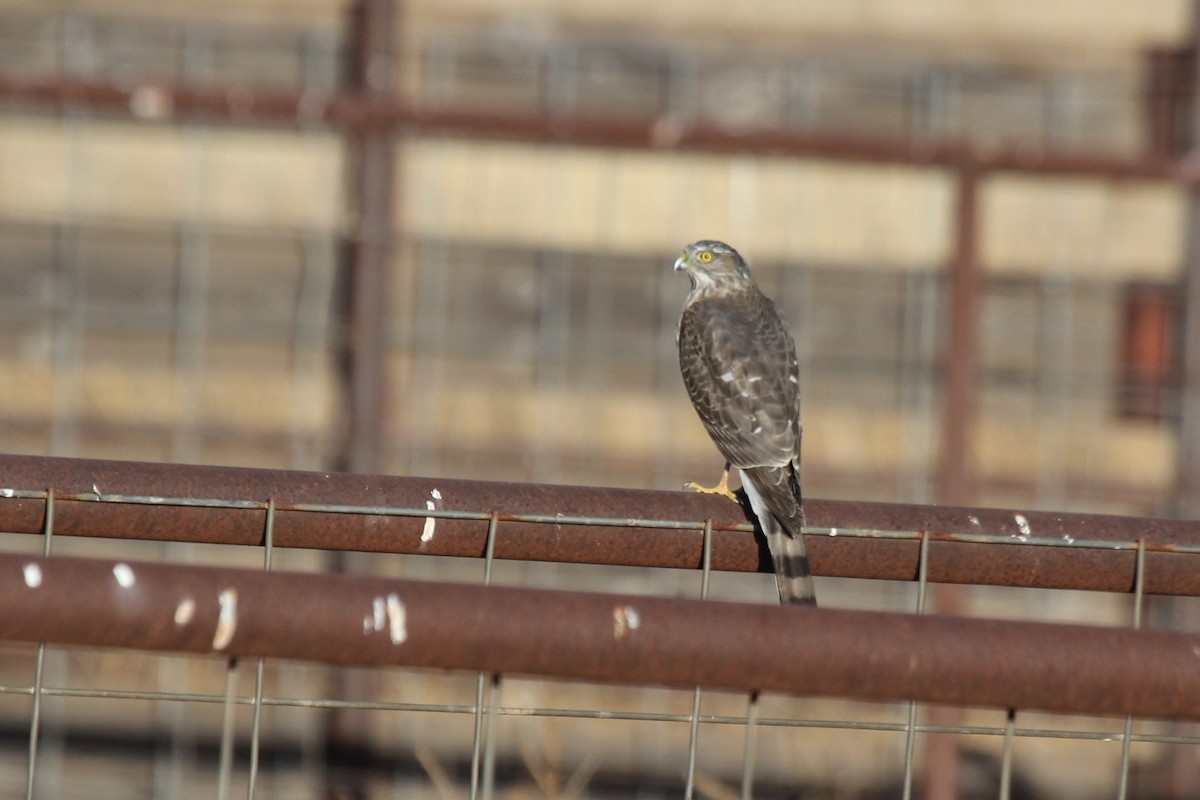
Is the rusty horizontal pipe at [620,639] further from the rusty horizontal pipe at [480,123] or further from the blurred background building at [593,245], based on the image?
the blurred background building at [593,245]

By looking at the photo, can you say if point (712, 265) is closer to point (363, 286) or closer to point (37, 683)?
point (363, 286)

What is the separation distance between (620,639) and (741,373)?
7.67 feet

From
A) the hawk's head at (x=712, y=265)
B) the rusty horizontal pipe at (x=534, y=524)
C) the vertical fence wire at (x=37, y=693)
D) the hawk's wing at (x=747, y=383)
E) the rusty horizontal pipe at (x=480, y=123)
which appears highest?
the rusty horizontal pipe at (x=480, y=123)

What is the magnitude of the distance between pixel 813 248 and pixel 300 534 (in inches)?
157

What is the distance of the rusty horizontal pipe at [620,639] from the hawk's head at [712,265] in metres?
2.94

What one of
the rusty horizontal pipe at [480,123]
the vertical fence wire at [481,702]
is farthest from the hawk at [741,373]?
the rusty horizontal pipe at [480,123]

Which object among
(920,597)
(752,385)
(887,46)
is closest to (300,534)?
(920,597)

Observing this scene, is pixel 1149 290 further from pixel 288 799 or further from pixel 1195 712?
pixel 1195 712

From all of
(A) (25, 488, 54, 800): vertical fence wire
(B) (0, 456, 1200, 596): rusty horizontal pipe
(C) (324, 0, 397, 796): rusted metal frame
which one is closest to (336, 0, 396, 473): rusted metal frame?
(C) (324, 0, 397, 796): rusted metal frame

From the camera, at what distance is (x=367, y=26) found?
5.73 m

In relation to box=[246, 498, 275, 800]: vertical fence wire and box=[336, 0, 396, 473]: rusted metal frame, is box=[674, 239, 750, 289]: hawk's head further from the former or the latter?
box=[246, 498, 275, 800]: vertical fence wire

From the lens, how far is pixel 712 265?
4469 millimetres

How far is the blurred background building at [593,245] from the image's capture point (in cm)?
584

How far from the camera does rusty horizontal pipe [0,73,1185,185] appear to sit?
520cm
